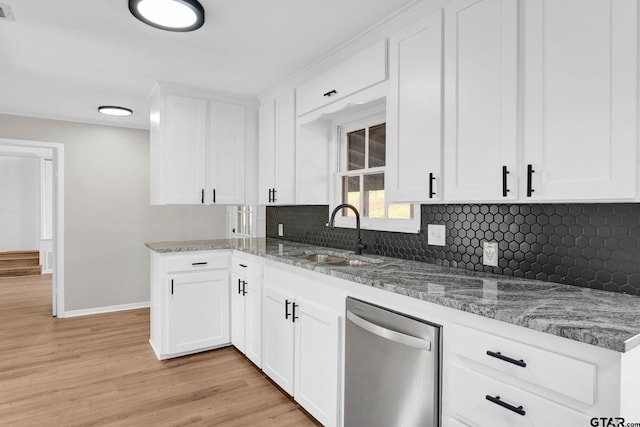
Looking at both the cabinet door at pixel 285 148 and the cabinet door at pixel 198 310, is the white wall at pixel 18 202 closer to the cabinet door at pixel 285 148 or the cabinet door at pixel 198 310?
the cabinet door at pixel 198 310

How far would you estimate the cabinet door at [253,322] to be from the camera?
2822 mm

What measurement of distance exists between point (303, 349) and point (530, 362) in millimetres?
1394

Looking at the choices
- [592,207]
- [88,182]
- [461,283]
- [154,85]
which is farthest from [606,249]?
[88,182]

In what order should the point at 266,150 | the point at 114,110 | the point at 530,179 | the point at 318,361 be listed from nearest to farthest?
the point at 530,179, the point at 318,361, the point at 266,150, the point at 114,110

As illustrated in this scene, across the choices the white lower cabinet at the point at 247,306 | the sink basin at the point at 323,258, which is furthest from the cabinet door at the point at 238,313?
the sink basin at the point at 323,258

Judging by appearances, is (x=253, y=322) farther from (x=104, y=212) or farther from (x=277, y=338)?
(x=104, y=212)

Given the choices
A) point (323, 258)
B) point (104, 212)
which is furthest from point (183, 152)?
point (104, 212)

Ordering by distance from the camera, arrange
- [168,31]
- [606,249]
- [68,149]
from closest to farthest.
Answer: [606,249] < [168,31] < [68,149]

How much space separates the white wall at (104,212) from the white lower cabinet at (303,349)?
9.32 feet

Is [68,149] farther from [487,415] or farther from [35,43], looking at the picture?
[487,415]

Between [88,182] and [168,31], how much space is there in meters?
2.97

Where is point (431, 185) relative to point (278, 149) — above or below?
below

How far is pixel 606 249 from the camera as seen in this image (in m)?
1.56

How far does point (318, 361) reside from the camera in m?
2.15
